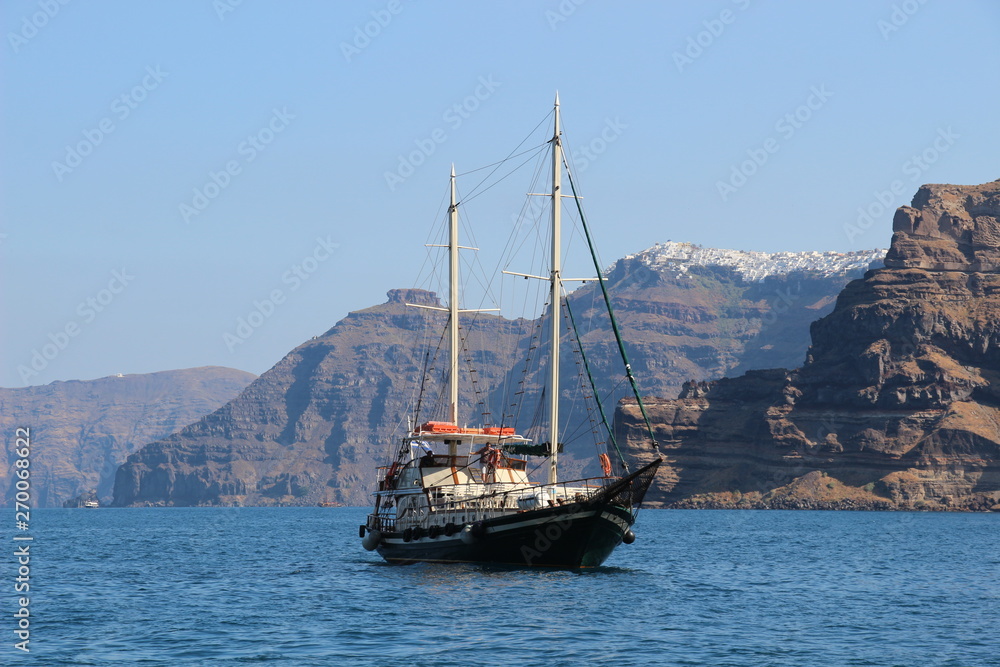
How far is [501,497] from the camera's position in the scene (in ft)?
246

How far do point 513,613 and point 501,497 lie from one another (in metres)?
19.7

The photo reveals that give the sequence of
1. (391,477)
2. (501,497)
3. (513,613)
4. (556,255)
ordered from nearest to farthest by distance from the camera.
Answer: (513,613) < (501,497) < (556,255) < (391,477)

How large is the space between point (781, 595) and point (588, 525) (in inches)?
431

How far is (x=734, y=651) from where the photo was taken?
47.7m

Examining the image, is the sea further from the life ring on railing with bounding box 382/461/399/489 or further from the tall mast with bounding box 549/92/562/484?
the tall mast with bounding box 549/92/562/484

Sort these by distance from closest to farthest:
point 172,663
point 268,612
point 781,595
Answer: point 172,663 < point 268,612 < point 781,595

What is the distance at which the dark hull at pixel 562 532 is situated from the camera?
7012 centimetres

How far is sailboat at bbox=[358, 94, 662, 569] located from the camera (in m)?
71.0

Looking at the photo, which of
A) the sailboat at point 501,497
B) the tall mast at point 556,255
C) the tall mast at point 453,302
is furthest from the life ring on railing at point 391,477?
the tall mast at point 556,255

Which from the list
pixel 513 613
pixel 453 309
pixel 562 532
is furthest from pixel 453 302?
pixel 513 613

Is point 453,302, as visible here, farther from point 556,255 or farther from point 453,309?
point 556,255

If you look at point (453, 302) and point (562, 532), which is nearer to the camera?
point (562, 532)

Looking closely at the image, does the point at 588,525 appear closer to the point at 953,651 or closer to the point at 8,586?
the point at 953,651

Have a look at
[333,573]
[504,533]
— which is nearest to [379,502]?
[333,573]
